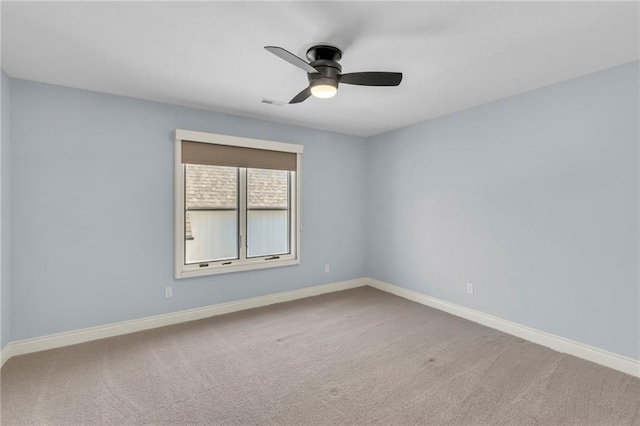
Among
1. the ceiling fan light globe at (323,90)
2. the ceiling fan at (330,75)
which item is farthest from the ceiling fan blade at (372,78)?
the ceiling fan light globe at (323,90)

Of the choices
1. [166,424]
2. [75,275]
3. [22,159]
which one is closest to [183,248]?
[75,275]

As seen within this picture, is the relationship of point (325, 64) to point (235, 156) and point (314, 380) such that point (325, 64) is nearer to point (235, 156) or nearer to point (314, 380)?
point (235, 156)

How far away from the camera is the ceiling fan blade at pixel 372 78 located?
2.14 metres

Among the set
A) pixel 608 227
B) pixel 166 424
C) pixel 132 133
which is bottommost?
pixel 166 424

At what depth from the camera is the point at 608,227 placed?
2.57m

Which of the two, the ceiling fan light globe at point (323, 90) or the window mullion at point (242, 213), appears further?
the window mullion at point (242, 213)

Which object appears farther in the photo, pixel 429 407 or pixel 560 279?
pixel 560 279

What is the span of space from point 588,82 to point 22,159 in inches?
207

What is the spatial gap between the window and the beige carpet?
0.92m

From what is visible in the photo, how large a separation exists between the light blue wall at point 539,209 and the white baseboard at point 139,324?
187 centimetres

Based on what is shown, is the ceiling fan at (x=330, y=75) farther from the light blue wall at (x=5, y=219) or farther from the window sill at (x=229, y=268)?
the light blue wall at (x=5, y=219)

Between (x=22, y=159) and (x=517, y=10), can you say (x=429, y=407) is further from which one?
(x=22, y=159)

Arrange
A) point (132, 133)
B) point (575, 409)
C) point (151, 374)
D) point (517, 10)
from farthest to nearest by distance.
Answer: point (132, 133) < point (151, 374) < point (575, 409) < point (517, 10)

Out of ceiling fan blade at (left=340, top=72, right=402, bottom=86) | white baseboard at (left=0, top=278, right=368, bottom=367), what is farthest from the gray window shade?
ceiling fan blade at (left=340, top=72, right=402, bottom=86)
